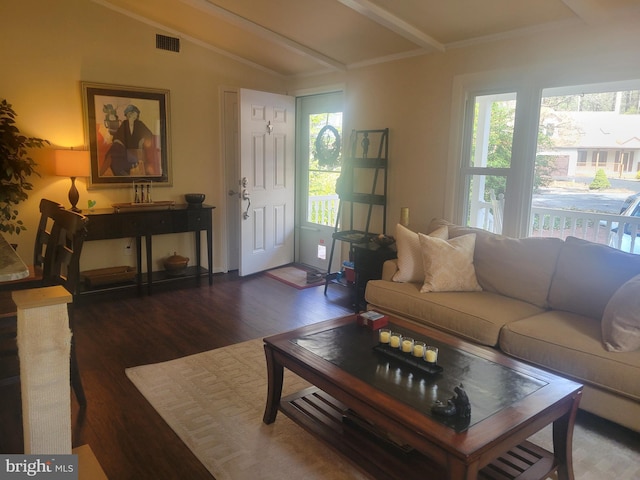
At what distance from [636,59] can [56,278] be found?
3766mm

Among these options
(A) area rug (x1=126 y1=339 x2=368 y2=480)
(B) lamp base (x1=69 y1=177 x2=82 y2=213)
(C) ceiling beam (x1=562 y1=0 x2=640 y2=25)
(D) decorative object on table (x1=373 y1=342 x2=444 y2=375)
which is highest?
(C) ceiling beam (x1=562 y1=0 x2=640 y2=25)

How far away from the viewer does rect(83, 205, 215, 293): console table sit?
4332mm

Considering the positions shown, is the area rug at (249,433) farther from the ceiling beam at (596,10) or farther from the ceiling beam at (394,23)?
the ceiling beam at (394,23)

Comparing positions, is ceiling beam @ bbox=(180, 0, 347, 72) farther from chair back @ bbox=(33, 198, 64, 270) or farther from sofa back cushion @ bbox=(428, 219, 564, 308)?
sofa back cushion @ bbox=(428, 219, 564, 308)

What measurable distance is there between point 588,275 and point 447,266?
870 mm

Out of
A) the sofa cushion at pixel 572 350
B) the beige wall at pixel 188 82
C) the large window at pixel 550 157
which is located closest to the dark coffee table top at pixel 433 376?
the sofa cushion at pixel 572 350

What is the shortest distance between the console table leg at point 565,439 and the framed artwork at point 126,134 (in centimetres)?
429

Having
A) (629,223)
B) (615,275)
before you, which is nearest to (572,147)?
(629,223)

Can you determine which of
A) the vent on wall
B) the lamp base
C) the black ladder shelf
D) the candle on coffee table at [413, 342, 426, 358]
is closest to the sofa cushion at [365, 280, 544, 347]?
the candle on coffee table at [413, 342, 426, 358]

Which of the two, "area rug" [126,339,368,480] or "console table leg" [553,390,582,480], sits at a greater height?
"console table leg" [553,390,582,480]

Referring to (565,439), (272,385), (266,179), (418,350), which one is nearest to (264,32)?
(266,179)

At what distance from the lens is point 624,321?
93.7 inches

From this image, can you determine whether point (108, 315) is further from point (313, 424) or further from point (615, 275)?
point (615, 275)

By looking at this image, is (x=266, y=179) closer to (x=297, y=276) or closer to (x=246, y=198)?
(x=246, y=198)
